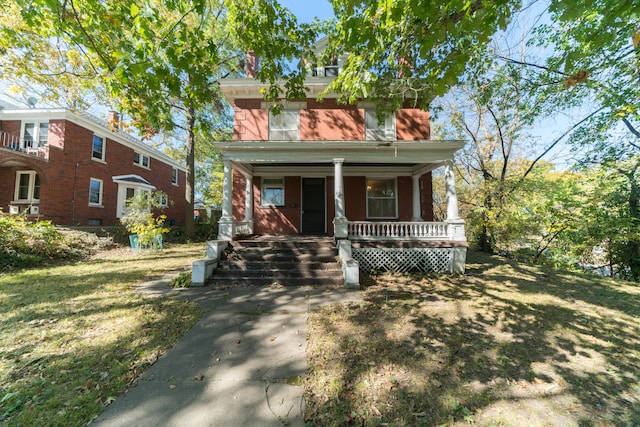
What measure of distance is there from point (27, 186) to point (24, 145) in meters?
2.26

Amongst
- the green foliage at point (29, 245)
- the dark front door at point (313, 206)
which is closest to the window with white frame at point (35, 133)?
the green foliage at point (29, 245)

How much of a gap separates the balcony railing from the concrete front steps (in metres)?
13.3

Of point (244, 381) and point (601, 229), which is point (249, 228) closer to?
point (244, 381)

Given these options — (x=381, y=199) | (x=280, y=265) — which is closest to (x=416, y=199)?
(x=381, y=199)

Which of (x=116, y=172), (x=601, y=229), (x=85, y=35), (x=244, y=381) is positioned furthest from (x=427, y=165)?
(x=116, y=172)

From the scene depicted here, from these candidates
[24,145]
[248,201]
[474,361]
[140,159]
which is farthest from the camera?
[140,159]

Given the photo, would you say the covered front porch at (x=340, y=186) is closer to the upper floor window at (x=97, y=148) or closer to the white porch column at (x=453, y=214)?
the white porch column at (x=453, y=214)

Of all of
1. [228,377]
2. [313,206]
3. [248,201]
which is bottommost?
[228,377]

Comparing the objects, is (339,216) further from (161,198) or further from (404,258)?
(161,198)

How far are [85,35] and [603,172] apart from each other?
16.2 metres

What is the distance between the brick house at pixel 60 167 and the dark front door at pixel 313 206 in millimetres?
8939

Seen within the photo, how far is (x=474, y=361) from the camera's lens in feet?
9.27

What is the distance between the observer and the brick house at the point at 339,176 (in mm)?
7375

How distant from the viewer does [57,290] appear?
5188mm
